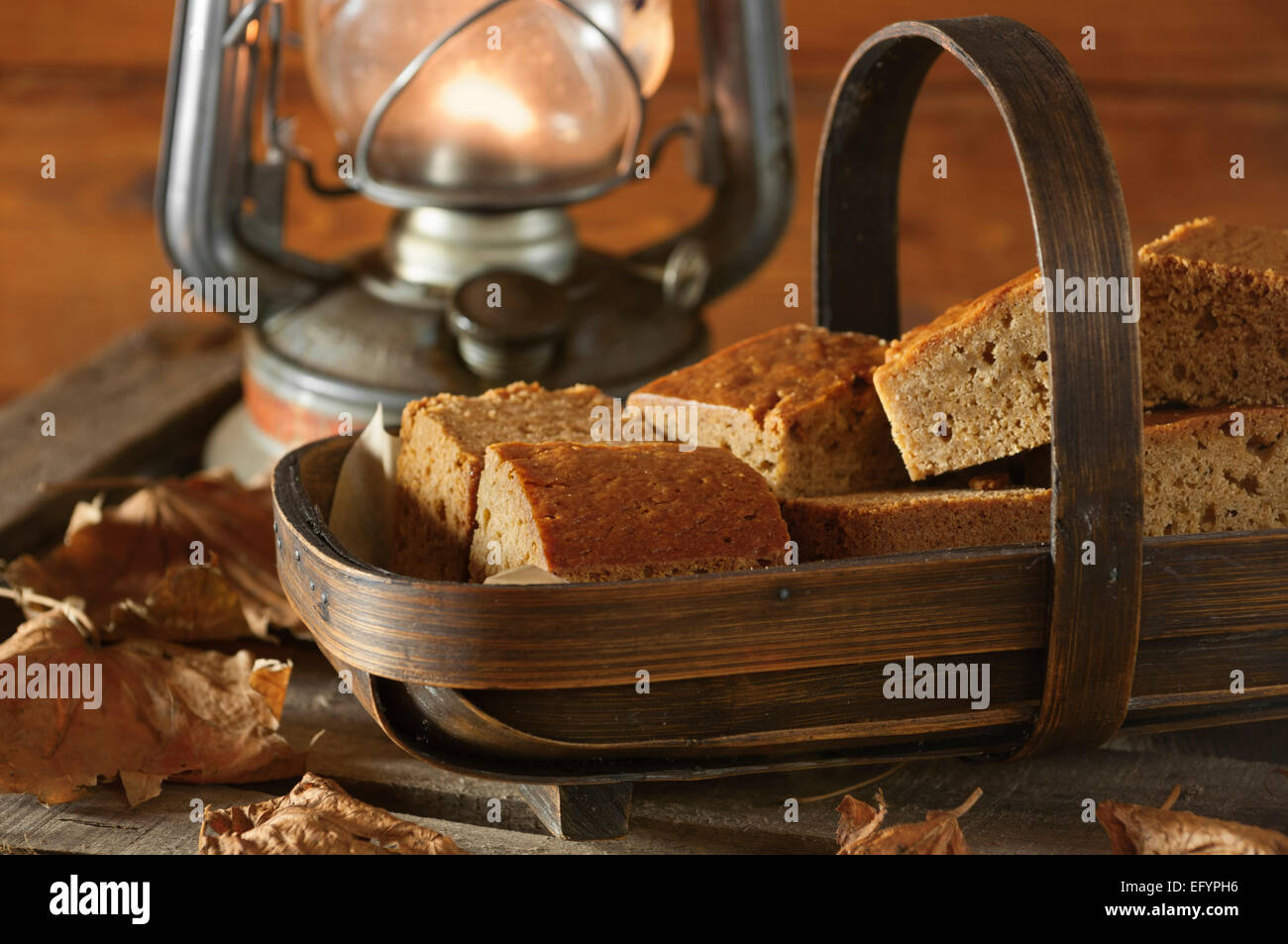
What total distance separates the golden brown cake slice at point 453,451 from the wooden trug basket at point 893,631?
83 mm

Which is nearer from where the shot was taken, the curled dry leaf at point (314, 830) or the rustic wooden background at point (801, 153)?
the curled dry leaf at point (314, 830)

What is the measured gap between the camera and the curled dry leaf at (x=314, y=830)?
2.36ft

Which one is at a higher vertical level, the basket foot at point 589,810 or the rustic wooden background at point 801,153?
the rustic wooden background at point 801,153

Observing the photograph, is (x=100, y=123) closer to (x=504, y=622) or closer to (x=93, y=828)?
(x=93, y=828)

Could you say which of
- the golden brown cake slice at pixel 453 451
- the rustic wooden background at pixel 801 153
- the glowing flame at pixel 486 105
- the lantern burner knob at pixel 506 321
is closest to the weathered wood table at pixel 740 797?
the golden brown cake slice at pixel 453 451

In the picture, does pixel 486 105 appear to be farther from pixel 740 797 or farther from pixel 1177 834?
pixel 1177 834

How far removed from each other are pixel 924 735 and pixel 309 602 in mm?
327

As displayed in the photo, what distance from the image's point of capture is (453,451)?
0.80m

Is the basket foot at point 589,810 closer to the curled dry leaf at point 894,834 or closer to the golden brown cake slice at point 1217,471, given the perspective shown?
the curled dry leaf at point 894,834

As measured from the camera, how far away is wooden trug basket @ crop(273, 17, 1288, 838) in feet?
2.12

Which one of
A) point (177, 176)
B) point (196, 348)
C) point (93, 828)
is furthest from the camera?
point (196, 348)

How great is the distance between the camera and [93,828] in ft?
2.52

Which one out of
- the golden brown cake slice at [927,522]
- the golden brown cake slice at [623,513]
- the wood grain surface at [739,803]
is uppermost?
the golden brown cake slice at [623,513]
